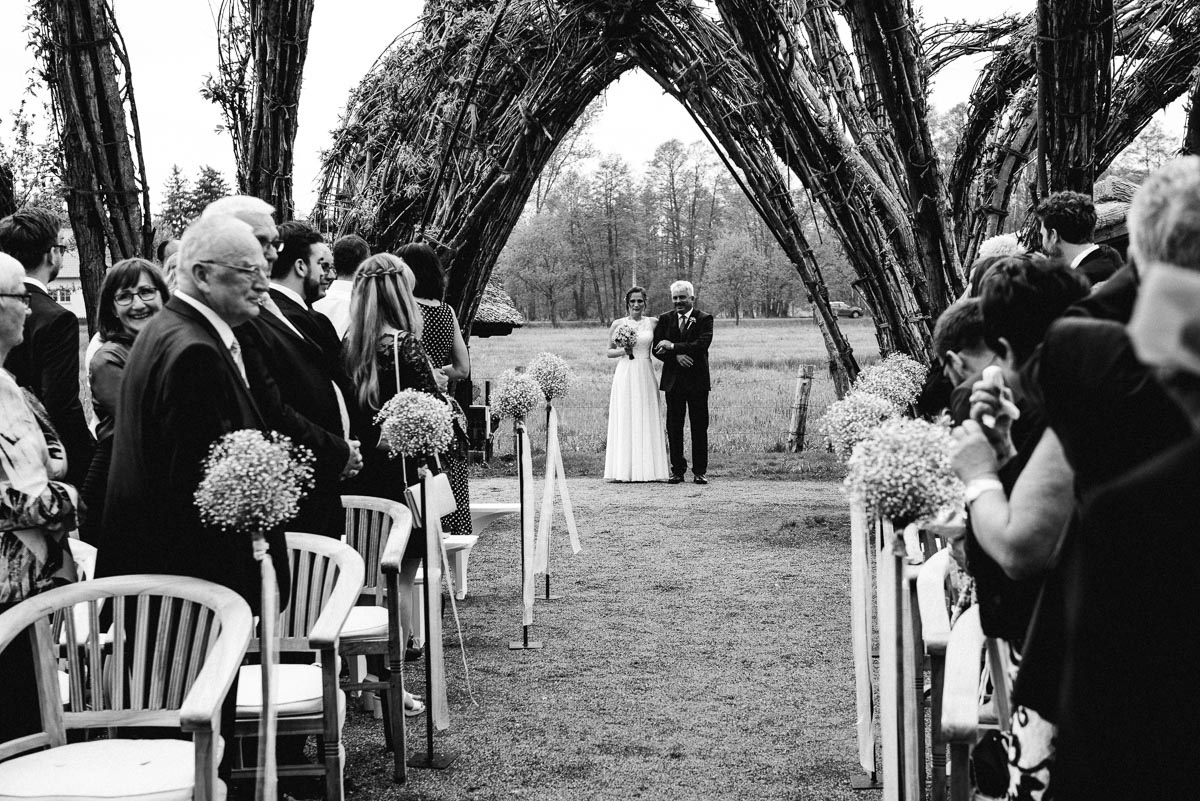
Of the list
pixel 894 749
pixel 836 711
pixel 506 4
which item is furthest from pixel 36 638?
pixel 506 4

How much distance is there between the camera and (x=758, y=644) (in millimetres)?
5969

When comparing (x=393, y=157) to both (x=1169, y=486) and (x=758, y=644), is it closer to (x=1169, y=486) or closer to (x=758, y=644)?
(x=758, y=644)

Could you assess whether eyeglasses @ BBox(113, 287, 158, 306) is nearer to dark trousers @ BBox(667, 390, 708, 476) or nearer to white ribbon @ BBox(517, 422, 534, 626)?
white ribbon @ BBox(517, 422, 534, 626)

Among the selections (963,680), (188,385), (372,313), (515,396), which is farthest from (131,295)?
(963,680)

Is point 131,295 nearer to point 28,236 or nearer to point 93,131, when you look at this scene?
point 28,236

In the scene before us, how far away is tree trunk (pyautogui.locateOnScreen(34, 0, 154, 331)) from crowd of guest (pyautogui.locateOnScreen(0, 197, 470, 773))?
56 centimetres

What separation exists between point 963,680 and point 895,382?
2.66 meters

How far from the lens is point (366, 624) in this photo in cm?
423

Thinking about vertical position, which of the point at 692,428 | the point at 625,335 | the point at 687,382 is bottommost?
the point at 692,428

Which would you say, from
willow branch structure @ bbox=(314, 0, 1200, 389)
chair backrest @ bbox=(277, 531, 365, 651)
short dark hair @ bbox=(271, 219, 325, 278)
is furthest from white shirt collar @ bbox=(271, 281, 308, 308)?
willow branch structure @ bbox=(314, 0, 1200, 389)

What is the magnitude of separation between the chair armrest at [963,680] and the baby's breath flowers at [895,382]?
6.11 ft

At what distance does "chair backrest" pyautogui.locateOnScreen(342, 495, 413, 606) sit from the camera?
4566mm

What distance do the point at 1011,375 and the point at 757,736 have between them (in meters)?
2.56

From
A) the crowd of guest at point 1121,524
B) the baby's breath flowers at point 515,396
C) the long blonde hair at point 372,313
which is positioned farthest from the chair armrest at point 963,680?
the baby's breath flowers at point 515,396
